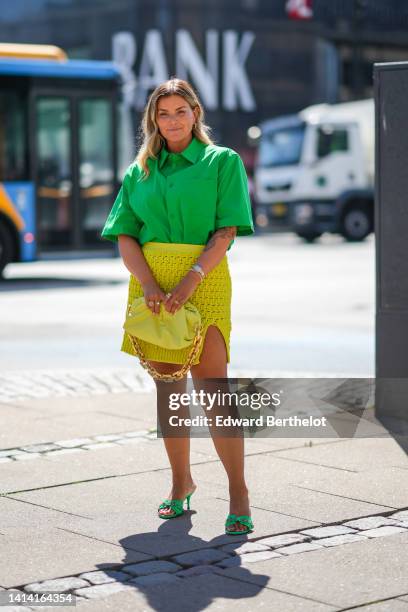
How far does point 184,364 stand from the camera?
470 cm

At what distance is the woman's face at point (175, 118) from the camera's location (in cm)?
471

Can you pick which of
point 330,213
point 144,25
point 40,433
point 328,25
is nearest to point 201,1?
point 144,25

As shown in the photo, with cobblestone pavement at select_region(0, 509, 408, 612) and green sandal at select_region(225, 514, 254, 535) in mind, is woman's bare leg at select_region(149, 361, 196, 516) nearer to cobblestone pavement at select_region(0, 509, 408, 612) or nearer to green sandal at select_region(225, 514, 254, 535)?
green sandal at select_region(225, 514, 254, 535)

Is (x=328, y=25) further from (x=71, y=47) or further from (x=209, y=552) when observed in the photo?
(x=209, y=552)

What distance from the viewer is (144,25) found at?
140 feet

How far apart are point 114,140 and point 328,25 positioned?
29.6m

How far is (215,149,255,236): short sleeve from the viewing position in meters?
4.65

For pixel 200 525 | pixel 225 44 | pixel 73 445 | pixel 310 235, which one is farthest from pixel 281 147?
pixel 200 525

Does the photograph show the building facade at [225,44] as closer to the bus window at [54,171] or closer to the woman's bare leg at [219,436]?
the bus window at [54,171]

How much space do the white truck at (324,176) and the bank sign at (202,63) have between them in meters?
13.3

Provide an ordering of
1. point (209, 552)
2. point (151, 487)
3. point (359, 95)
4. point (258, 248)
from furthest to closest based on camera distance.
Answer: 1. point (359, 95)
2. point (258, 248)
3. point (151, 487)
4. point (209, 552)

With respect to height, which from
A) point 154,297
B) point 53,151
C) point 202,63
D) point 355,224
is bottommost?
point 355,224

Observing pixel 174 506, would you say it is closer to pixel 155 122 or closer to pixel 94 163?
pixel 155 122

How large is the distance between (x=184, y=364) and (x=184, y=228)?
1.64ft
